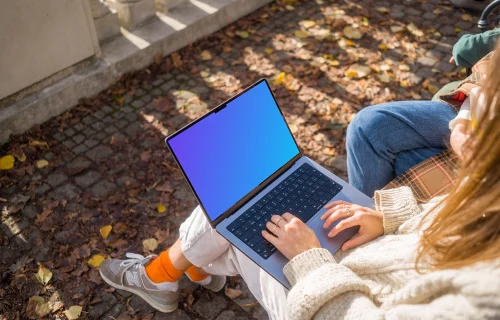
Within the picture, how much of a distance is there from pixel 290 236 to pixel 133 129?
2189 mm

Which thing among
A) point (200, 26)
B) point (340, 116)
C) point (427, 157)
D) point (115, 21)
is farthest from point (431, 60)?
point (115, 21)

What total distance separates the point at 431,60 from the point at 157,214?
115 inches

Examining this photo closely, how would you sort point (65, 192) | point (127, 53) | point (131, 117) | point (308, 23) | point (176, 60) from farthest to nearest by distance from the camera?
point (308, 23) < point (176, 60) < point (127, 53) < point (131, 117) < point (65, 192)

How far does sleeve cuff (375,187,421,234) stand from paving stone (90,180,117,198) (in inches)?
75.5

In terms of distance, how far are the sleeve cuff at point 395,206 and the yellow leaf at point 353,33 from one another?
10.3 feet

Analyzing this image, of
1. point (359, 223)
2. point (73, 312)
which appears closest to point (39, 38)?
point (73, 312)

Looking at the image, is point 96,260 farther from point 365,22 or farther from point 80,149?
point 365,22

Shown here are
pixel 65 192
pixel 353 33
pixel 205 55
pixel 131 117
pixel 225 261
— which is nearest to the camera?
pixel 225 261

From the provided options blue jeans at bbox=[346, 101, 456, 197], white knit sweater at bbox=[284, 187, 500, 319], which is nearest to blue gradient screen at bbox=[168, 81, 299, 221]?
blue jeans at bbox=[346, 101, 456, 197]

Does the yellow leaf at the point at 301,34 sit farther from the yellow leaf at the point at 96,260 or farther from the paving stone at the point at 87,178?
the yellow leaf at the point at 96,260

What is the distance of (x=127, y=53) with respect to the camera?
3939 mm

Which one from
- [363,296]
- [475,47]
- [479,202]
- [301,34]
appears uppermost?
[479,202]

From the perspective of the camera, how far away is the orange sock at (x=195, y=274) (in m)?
2.54

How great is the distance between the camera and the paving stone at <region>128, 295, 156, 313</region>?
259 centimetres
